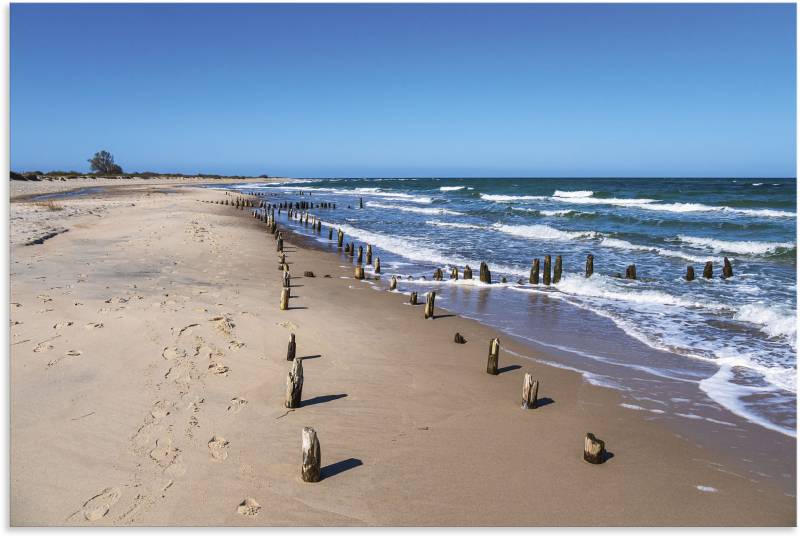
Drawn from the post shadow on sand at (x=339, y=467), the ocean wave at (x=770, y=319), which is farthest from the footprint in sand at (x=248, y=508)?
the ocean wave at (x=770, y=319)

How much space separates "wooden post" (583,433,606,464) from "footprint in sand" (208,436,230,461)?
13.6ft

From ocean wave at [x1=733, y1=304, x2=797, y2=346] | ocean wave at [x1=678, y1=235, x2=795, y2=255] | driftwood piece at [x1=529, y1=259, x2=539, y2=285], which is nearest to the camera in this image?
ocean wave at [x1=733, y1=304, x2=797, y2=346]

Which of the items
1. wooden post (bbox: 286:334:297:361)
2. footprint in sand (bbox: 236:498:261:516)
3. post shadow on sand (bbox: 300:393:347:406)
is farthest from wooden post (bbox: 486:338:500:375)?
footprint in sand (bbox: 236:498:261:516)

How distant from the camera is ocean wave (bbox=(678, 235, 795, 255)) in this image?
22656 millimetres

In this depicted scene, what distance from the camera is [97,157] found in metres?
117

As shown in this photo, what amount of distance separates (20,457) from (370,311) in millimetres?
8084

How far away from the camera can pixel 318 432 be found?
6.30 meters

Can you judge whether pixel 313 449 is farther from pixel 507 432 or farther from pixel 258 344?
pixel 258 344

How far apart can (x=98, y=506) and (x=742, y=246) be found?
A: 90.5 feet

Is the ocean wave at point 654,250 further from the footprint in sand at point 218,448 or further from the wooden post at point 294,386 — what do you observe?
the footprint in sand at point 218,448

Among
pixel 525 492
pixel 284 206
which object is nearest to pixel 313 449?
pixel 525 492

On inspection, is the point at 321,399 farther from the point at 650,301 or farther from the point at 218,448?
the point at 650,301

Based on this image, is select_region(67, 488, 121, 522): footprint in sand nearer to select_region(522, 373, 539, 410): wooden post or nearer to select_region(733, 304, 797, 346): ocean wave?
select_region(522, 373, 539, 410): wooden post

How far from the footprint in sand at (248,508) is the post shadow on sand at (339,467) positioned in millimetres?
750
